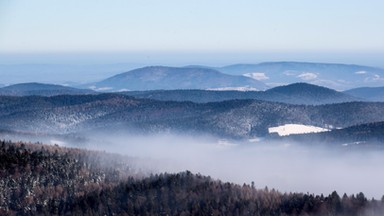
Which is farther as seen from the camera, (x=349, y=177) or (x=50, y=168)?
(x=349, y=177)

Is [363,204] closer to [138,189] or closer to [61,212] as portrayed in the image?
[138,189]

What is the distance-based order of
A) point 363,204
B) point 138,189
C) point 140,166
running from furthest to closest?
point 140,166 < point 138,189 < point 363,204

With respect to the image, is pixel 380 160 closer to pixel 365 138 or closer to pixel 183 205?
pixel 365 138

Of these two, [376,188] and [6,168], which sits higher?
[6,168]

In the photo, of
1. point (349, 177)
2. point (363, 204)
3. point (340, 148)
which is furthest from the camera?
point (340, 148)

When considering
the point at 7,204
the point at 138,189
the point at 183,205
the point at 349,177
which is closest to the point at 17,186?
the point at 7,204

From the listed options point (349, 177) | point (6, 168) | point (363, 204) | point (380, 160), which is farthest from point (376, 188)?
point (6, 168)
